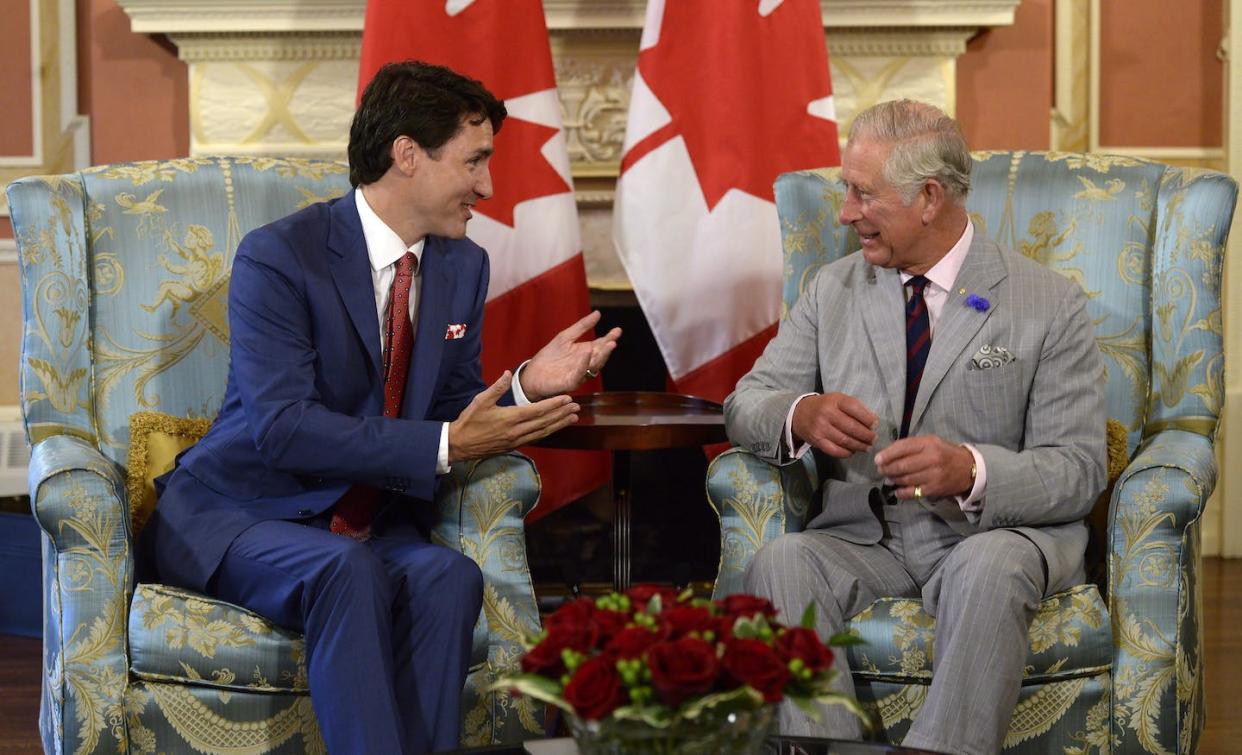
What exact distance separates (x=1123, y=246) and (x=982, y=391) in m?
0.57

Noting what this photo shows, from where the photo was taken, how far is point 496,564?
242cm

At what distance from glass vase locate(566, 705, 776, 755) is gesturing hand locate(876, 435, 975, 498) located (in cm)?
94

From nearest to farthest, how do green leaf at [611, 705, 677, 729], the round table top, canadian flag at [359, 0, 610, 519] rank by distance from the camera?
green leaf at [611, 705, 677, 729] < the round table top < canadian flag at [359, 0, 610, 519]

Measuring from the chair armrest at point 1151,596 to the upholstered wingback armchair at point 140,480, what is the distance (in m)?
0.95

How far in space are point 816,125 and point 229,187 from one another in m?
1.44

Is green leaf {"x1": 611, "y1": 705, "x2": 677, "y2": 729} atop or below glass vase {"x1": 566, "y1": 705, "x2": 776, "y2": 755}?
atop

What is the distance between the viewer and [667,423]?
9.13 ft

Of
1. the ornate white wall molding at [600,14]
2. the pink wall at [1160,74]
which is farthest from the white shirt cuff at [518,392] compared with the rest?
the pink wall at [1160,74]

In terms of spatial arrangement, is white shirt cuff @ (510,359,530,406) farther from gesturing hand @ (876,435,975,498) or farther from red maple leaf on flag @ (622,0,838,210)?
red maple leaf on flag @ (622,0,838,210)

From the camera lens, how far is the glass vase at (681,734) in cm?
131

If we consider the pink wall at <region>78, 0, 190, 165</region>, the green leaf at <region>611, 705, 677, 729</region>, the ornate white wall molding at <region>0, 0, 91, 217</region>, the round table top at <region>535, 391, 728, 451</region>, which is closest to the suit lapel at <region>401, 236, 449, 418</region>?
the round table top at <region>535, 391, 728, 451</region>

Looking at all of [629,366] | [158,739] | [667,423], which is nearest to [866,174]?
[667,423]

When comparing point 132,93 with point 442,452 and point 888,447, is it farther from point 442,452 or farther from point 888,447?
point 888,447

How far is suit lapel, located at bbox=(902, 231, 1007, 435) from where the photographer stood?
2436 mm
